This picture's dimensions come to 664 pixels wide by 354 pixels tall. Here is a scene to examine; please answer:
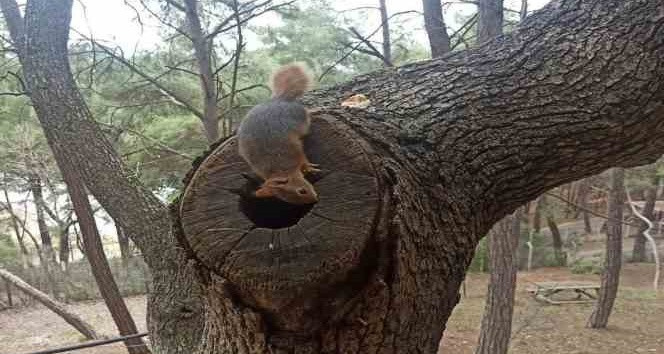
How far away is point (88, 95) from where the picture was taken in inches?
271

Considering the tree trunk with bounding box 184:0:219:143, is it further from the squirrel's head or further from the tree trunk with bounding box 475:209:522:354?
the squirrel's head

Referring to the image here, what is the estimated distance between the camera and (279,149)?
1252 millimetres

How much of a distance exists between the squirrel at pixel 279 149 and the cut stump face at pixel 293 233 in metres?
0.03

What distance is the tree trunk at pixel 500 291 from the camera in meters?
4.68

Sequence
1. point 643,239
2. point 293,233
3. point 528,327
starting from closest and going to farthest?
point 293,233
point 528,327
point 643,239

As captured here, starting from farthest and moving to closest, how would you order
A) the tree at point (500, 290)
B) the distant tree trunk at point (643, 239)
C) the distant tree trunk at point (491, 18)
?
the distant tree trunk at point (643, 239), the tree at point (500, 290), the distant tree trunk at point (491, 18)

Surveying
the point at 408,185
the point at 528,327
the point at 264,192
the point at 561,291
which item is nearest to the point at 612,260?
the point at 528,327

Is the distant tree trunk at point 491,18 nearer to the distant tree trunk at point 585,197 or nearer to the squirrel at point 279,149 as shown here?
the squirrel at point 279,149

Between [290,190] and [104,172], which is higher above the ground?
[104,172]

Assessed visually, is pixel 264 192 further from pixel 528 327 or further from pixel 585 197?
pixel 585 197

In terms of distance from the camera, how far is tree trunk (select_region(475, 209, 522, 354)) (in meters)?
4.68

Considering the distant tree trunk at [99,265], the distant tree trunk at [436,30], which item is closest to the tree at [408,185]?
the distant tree trunk at [99,265]

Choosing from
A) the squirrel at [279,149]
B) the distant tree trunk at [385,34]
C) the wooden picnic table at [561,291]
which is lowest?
the wooden picnic table at [561,291]

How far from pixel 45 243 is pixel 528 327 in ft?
36.9
